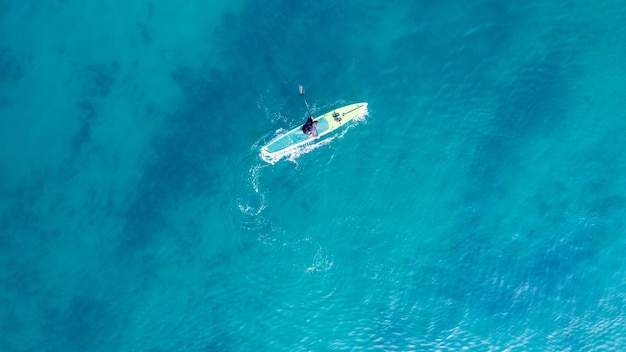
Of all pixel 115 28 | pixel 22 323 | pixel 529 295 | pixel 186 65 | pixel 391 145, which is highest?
pixel 115 28

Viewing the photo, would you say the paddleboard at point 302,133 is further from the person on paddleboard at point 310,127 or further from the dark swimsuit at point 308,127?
the dark swimsuit at point 308,127

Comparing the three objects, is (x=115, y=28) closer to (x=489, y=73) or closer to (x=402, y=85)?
(x=402, y=85)

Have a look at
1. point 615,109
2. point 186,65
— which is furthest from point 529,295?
point 186,65

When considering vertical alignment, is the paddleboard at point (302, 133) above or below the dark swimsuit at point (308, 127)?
above

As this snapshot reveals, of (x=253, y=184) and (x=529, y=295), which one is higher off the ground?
(x=253, y=184)

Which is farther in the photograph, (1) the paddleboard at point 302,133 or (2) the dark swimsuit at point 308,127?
(1) the paddleboard at point 302,133

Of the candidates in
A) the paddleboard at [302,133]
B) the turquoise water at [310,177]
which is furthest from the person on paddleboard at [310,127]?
the turquoise water at [310,177]
